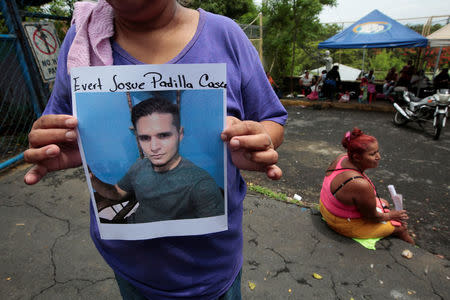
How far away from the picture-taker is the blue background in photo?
24.9 inches

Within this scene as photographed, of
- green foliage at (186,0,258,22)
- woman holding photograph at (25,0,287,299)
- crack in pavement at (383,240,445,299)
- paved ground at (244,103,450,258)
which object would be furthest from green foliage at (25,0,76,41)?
green foliage at (186,0,258,22)

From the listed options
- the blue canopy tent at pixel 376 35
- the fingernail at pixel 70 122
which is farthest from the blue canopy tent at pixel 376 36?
the fingernail at pixel 70 122

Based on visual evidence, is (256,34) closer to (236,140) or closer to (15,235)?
(15,235)

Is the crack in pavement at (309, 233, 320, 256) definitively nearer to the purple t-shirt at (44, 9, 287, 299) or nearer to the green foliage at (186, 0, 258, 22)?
the purple t-shirt at (44, 9, 287, 299)

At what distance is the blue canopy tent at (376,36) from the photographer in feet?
26.2

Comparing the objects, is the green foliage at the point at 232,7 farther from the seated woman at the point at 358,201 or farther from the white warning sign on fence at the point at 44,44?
the seated woman at the point at 358,201

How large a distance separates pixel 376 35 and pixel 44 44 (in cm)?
902

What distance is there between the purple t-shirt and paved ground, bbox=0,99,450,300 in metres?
1.19

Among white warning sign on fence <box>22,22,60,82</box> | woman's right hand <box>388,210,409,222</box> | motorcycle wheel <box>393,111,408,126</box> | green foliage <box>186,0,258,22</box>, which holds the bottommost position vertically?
motorcycle wheel <box>393,111,408,126</box>

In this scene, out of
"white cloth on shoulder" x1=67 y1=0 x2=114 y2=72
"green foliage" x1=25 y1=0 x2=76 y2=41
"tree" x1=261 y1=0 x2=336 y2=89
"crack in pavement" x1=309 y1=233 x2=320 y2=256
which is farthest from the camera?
"tree" x1=261 y1=0 x2=336 y2=89

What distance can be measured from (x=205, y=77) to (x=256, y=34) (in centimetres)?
995

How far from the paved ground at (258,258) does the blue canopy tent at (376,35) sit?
659 centimetres

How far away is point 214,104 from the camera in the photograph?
64cm

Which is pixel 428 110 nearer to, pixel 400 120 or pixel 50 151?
pixel 400 120
